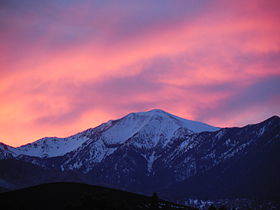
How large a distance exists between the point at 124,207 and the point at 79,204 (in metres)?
14.8

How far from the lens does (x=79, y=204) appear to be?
163 meters

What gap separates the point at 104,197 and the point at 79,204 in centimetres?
889

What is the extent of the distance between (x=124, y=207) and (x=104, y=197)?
310 inches

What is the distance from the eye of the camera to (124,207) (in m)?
164

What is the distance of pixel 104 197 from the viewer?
162 metres
